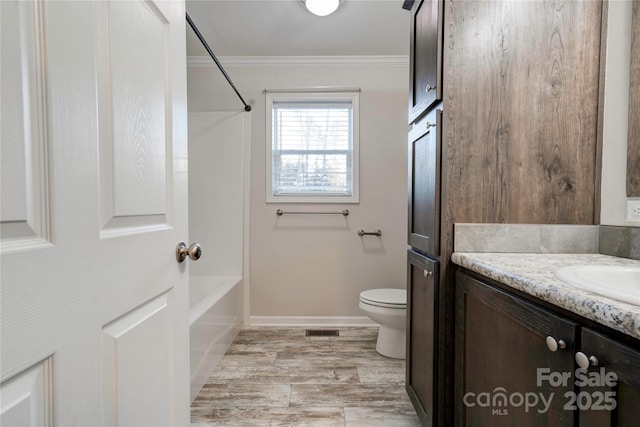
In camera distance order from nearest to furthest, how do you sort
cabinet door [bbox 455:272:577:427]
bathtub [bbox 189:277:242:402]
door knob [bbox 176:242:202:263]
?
cabinet door [bbox 455:272:577:427] < door knob [bbox 176:242:202:263] < bathtub [bbox 189:277:242:402]

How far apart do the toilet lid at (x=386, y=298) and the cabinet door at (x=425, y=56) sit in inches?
45.5

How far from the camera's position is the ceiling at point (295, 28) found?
193 cm

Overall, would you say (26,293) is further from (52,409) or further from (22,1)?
(22,1)

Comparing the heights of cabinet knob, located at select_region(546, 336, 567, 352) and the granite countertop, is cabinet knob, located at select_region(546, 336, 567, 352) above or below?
below

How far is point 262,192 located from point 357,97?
3.85 ft

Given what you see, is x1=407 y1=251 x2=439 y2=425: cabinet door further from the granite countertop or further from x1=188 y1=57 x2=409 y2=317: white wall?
x1=188 y1=57 x2=409 y2=317: white wall

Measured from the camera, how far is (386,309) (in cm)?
193

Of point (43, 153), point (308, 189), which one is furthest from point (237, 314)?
point (43, 153)

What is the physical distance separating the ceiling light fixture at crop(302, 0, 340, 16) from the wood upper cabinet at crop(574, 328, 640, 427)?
1961 mm

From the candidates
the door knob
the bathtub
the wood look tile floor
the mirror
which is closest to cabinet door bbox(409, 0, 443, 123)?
the mirror

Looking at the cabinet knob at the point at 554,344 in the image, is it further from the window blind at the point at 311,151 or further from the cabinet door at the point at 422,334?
the window blind at the point at 311,151

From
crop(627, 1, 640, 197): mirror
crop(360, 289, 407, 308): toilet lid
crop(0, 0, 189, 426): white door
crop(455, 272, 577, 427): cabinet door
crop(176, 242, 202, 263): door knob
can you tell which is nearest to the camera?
crop(0, 0, 189, 426): white door

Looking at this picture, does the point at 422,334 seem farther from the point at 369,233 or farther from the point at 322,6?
the point at 322,6

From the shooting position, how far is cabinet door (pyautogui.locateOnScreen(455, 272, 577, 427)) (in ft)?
2.18
